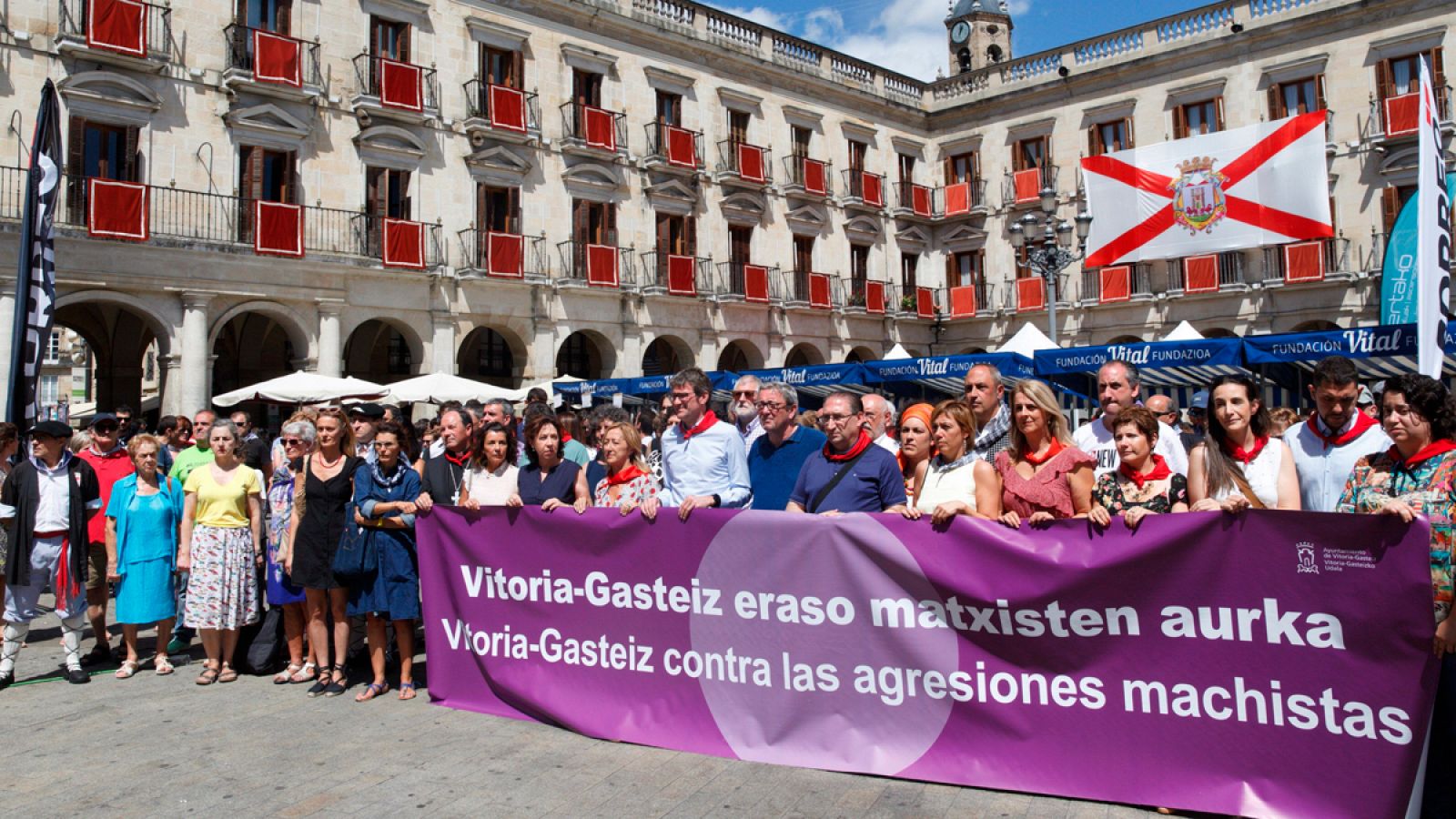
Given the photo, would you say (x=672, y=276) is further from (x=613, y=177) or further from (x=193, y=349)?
(x=193, y=349)

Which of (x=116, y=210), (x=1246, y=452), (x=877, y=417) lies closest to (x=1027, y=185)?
(x=116, y=210)

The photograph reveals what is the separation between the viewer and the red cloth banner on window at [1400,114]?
25109 millimetres

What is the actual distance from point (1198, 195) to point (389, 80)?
16367 millimetres

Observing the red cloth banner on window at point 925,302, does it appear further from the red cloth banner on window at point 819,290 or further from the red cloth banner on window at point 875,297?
the red cloth banner on window at point 819,290

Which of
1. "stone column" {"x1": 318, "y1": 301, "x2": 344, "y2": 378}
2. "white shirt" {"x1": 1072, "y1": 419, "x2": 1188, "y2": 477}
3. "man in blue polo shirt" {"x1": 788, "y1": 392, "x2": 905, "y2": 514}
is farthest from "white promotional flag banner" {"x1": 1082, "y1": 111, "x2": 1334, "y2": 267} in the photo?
"stone column" {"x1": 318, "y1": 301, "x2": 344, "y2": 378}

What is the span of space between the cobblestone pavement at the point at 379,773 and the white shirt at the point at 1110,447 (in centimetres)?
194

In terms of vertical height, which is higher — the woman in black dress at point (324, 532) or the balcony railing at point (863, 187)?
the balcony railing at point (863, 187)

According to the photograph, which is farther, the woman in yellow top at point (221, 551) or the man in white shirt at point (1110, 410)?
the woman in yellow top at point (221, 551)

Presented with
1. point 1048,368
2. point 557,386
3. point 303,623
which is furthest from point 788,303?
point 303,623

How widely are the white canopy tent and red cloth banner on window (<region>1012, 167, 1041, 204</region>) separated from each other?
21.3 m

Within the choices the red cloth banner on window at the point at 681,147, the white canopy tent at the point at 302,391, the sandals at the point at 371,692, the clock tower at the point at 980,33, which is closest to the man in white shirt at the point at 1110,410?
the sandals at the point at 371,692

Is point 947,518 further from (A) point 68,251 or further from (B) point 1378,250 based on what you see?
(B) point 1378,250

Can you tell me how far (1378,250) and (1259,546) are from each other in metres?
26.2

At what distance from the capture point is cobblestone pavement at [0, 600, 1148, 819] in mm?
4547
